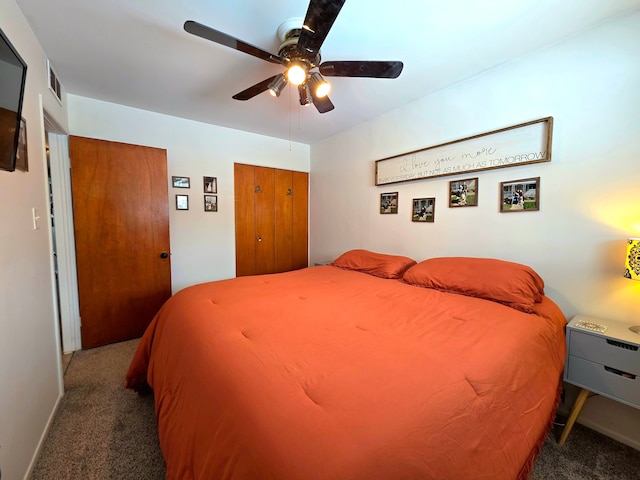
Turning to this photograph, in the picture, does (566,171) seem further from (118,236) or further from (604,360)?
(118,236)

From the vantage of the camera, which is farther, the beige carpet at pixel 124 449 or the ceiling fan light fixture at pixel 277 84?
the ceiling fan light fixture at pixel 277 84

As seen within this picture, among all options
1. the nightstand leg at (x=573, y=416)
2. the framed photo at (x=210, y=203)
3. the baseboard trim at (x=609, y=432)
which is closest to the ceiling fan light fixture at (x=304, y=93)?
the framed photo at (x=210, y=203)

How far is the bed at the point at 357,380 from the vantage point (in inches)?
27.3

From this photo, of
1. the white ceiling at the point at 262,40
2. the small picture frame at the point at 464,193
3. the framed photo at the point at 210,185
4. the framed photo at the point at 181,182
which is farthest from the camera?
the framed photo at the point at 210,185

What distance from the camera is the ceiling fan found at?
4.03 feet

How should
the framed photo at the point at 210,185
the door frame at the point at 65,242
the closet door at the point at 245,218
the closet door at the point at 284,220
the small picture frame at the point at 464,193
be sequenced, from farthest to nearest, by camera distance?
the closet door at the point at 284,220
the closet door at the point at 245,218
the framed photo at the point at 210,185
the door frame at the point at 65,242
the small picture frame at the point at 464,193

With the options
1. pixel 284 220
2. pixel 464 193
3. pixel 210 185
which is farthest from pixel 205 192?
pixel 464 193

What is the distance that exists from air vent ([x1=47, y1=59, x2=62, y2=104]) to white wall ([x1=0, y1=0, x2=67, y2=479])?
0.13 m

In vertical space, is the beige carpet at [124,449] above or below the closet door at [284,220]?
below

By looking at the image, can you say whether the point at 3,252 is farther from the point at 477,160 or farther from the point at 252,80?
the point at 477,160

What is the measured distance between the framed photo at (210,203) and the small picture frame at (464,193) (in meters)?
2.74

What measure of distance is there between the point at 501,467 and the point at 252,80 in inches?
109

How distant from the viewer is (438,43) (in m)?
1.80

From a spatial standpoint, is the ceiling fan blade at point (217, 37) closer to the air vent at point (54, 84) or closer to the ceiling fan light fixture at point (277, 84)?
the ceiling fan light fixture at point (277, 84)
